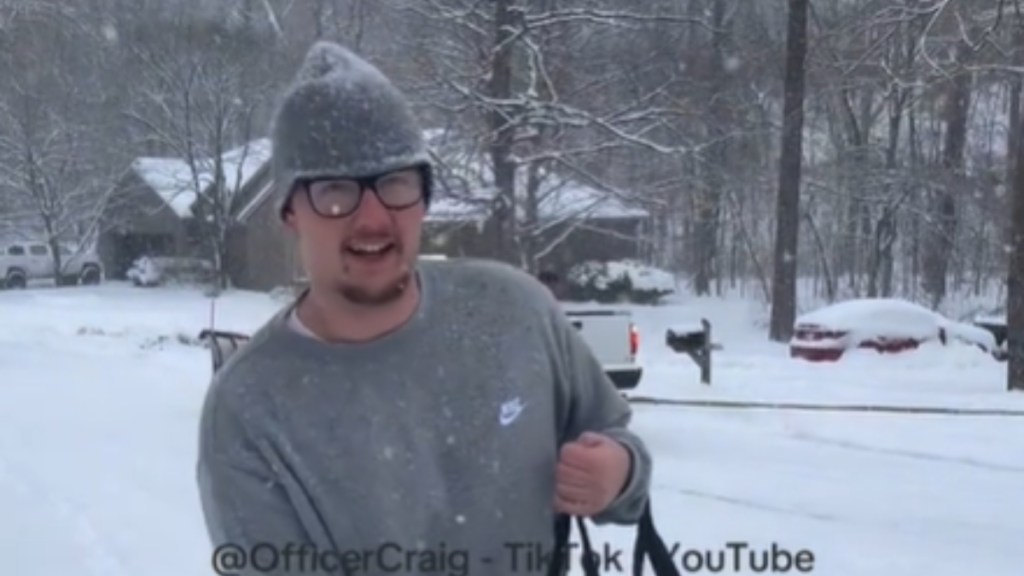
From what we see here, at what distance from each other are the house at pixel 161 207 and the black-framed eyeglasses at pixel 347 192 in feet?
137

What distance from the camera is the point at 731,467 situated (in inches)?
381

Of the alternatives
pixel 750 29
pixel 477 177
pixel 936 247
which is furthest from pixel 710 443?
pixel 936 247

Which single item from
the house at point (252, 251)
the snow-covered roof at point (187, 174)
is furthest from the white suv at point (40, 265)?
the house at point (252, 251)

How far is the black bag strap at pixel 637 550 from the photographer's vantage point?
7.79 feet

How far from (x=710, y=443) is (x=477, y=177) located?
393 inches

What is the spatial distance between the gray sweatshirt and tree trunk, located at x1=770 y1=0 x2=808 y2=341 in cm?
2350

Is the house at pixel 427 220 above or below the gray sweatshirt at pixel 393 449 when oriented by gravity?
below

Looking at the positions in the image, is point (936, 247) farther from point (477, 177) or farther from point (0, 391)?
point (0, 391)

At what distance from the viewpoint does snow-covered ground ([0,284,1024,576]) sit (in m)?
7.21

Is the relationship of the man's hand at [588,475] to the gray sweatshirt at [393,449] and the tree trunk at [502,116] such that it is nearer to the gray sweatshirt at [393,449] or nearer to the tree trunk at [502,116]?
the gray sweatshirt at [393,449]

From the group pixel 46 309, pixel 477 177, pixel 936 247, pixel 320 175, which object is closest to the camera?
pixel 320 175

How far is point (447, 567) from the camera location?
2266mm

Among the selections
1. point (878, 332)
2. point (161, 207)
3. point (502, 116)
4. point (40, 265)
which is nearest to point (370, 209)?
point (878, 332)

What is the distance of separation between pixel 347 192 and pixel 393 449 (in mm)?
398
